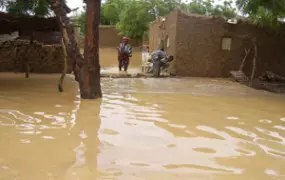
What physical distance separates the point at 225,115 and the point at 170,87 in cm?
339

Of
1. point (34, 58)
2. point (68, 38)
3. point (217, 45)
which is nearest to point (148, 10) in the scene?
point (217, 45)

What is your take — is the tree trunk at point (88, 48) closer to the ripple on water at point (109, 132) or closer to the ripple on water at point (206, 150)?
the ripple on water at point (109, 132)

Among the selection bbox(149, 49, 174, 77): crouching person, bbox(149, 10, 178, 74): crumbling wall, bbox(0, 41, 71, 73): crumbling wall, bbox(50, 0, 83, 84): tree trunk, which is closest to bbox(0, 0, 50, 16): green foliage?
bbox(0, 41, 71, 73): crumbling wall

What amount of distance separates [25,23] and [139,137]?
6.44m

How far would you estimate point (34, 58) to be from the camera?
11727mm

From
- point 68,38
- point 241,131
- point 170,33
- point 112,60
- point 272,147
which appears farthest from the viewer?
point 112,60

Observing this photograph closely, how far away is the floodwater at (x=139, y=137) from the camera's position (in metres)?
3.19

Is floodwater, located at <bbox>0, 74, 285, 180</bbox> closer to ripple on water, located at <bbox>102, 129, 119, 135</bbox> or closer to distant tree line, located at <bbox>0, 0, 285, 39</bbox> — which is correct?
ripple on water, located at <bbox>102, 129, 119, 135</bbox>

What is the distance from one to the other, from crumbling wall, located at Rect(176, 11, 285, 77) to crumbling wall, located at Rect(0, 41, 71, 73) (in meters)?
4.07

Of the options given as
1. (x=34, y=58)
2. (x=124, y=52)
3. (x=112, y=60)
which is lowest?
(x=112, y=60)

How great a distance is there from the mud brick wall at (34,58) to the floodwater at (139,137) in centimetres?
456

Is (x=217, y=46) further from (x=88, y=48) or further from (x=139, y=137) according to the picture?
(x=139, y=137)

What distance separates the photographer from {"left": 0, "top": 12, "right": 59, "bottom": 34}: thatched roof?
8.90 m

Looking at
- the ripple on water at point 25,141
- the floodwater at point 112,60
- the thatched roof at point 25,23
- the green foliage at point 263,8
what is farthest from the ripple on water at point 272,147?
the floodwater at point 112,60
